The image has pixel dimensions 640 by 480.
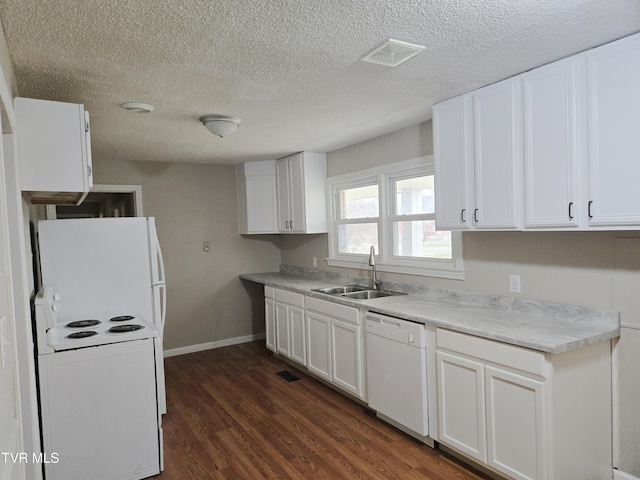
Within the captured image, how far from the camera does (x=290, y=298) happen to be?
13.6 feet

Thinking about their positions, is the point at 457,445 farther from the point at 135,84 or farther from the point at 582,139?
the point at 135,84

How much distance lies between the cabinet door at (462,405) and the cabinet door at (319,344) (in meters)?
1.25

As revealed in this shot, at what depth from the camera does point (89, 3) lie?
4.87 ft

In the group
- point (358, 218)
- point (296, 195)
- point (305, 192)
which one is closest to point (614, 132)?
point (358, 218)

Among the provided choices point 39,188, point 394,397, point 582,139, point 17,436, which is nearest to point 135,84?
point 39,188

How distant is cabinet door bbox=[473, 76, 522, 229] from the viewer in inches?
91.4

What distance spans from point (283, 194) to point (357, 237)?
1.08 metres

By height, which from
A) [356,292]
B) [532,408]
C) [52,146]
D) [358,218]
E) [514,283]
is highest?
[52,146]

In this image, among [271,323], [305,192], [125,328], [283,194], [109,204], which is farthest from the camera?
[109,204]

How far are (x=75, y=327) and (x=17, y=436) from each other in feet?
4.20

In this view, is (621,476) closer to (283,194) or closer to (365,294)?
(365,294)

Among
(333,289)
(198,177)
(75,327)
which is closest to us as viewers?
(75,327)

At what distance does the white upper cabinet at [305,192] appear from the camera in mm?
4434

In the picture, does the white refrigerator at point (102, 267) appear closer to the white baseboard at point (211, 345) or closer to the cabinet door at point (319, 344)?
the cabinet door at point (319, 344)
